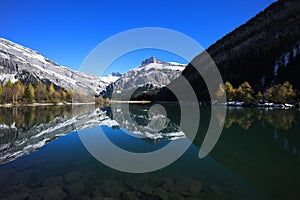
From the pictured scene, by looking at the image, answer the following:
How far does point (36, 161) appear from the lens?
38.7 ft

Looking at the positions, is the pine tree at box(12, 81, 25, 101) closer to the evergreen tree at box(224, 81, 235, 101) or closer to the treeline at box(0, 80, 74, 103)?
the treeline at box(0, 80, 74, 103)

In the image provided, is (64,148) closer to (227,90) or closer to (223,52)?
(227,90)

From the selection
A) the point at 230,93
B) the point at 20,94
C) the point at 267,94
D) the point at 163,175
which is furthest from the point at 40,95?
the point at 163,175

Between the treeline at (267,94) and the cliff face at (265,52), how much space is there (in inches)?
675

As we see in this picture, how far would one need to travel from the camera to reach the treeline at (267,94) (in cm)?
6175

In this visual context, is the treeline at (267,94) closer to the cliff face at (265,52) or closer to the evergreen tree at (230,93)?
the evergreen tree at (230,93)

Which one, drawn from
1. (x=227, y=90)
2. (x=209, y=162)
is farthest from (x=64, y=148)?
(x=227, y=90)

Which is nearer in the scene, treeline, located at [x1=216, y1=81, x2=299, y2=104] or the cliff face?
treeline, located at [x1=216, y1=81, x2=299, y2=104]

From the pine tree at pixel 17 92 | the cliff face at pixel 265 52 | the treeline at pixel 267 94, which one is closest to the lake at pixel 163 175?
the treeline at pixel 267 94

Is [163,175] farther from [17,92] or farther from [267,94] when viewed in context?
[17,92]

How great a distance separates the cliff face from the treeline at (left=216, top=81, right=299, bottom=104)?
1715 cm

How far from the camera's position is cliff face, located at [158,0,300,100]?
9462 centimetres

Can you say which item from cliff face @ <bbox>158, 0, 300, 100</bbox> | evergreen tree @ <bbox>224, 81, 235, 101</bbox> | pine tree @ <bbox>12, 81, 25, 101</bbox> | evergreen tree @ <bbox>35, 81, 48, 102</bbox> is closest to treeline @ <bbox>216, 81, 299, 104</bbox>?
evergreen tree @ <bbox>224, 81, 235, 101</bbox>

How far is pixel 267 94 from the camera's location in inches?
2724
